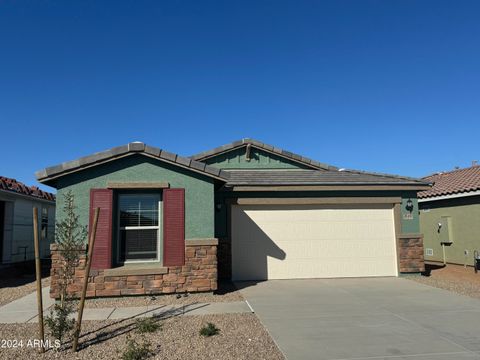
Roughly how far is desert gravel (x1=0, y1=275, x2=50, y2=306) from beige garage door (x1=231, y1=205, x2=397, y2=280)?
5606 millimetres

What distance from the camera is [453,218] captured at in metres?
14.8

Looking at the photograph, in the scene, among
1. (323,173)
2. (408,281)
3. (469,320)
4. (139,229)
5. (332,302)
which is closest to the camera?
(469,320)

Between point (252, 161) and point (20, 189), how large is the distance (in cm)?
956

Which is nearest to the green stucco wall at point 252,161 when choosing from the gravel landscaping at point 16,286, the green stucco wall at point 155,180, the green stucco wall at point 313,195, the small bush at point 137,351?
the green stucco wall at point 313,195

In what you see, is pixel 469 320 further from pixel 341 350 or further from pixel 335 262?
pixel 335 262

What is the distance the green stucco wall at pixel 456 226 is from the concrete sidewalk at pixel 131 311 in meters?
9.95

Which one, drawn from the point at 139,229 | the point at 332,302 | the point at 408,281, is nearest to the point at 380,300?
the point at 332,302

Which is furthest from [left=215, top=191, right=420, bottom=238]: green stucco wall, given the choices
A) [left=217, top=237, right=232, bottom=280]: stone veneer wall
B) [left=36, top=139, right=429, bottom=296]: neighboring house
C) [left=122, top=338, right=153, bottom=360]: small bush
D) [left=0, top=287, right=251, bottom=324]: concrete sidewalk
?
[left=122, top=338, right=153, bottom=360]: small bush

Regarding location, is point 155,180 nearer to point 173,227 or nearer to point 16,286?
point 173,227

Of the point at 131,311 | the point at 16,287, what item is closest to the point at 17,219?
the point at 16,287

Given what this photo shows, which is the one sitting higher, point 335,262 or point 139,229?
point 139,229

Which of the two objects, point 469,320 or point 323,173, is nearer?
point 469,320

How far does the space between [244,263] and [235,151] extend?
14.6 ft

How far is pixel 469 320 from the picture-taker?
6.63m
